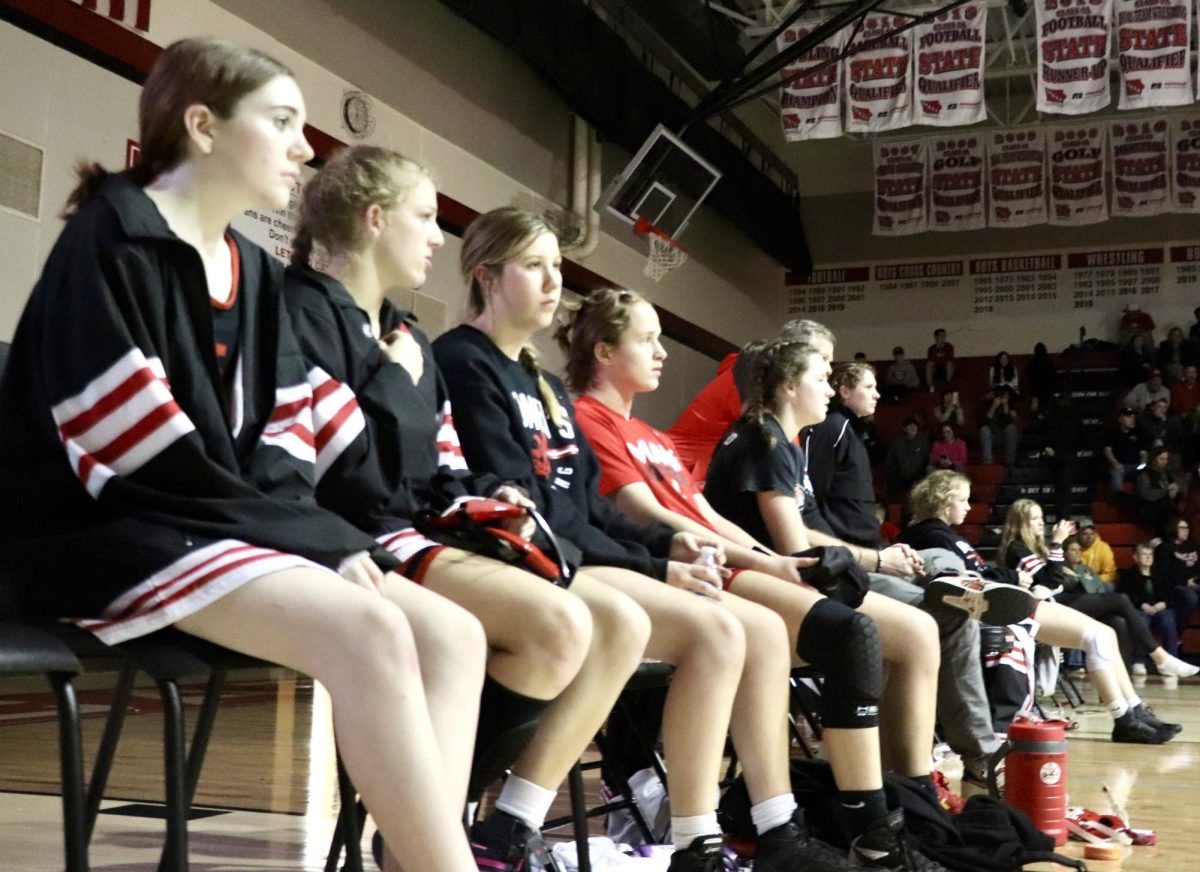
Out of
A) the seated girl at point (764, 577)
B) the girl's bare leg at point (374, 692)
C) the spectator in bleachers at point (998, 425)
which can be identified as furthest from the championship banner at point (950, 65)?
the girl's bare leg at point (374, 692)

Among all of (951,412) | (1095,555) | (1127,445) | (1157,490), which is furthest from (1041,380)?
(1095,555)

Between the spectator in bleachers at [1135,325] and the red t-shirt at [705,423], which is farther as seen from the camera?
the spectator in bleachers at [1135,325]

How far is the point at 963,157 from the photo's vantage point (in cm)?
1416

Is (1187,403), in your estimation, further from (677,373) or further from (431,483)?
(431,483)

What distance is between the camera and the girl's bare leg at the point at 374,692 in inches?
59.8

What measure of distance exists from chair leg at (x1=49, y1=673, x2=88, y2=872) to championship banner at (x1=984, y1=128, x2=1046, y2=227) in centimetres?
1352

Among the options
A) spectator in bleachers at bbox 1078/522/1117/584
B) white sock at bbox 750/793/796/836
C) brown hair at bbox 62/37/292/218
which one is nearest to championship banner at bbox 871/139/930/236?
spectator in bleachers at bbox 1078/522/1117/584

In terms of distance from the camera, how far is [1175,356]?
1623 centimetres

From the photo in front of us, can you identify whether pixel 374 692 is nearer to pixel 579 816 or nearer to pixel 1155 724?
pixel 579 816

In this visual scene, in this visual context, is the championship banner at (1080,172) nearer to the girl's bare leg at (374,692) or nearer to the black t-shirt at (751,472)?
the black t-shirt at (751,472)

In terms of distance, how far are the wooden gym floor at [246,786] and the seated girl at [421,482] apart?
33.6 inches

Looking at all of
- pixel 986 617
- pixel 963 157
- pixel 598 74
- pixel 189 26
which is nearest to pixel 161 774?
pixel 986 617

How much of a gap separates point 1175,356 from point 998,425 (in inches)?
88.0

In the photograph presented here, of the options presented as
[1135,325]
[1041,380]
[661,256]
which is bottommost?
[1041,380]
